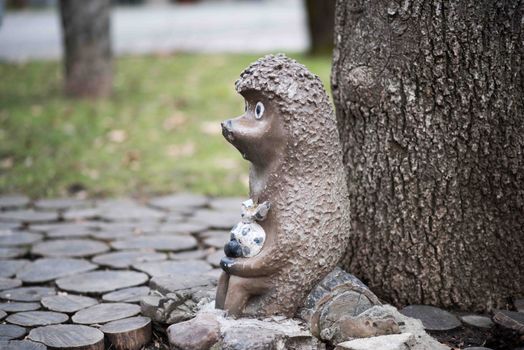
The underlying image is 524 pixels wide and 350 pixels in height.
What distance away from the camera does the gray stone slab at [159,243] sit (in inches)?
175

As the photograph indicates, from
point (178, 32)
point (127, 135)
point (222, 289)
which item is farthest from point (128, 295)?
point (178, 32)

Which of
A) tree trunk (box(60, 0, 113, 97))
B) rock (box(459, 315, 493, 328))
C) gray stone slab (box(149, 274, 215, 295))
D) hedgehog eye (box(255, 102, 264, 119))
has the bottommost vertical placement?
rock (box(459, 315, 493, 328))

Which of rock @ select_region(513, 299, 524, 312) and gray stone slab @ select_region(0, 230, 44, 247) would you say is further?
gray stone slab @ select_region(0, 230, 44, 247)

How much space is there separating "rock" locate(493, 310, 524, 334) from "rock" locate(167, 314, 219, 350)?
119cm

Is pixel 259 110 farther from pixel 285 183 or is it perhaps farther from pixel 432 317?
pixel 432 317

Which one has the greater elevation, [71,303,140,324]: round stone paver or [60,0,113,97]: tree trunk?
[60,0,113,97]: tree trunk

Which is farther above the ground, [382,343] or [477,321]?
[382,343]

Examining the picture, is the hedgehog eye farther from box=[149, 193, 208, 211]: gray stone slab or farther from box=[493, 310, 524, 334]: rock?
box=[149, 193, 208, 211]: gray stone slab

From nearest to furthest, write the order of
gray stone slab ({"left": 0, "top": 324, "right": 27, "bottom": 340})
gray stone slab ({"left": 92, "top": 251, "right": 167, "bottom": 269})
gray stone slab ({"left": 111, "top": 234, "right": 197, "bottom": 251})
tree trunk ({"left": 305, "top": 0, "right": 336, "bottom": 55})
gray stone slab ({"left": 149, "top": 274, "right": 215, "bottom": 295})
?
gray stone slab ({"left": 0, "top": 324, "right": 27, "bottom": 340}) → gray stone slab ({"left": 149, "top": 274, "right": 215, "bottom": 295}) → gray stone slab ({"left": 92, "top": 251, "right": 167, "bottom": 269}) → gray stone slab ({"left": 111, "top": 234, "right": 197, "bottom": 251}) → tree trunk ({"left": 305, "top": 0, "right": 336, "bottom": 55})

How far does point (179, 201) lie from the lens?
5625 millimetres

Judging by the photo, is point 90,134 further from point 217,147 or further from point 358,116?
point 358,116

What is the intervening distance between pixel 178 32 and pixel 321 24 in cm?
611

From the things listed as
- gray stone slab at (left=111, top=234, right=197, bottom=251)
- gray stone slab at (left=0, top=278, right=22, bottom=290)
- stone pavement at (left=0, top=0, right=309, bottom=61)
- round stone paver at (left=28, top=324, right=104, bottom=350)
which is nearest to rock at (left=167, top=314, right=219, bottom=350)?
round stone paver at (left=28, top=324, right=104, bottom=350)

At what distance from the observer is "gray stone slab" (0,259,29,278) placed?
3.99m
